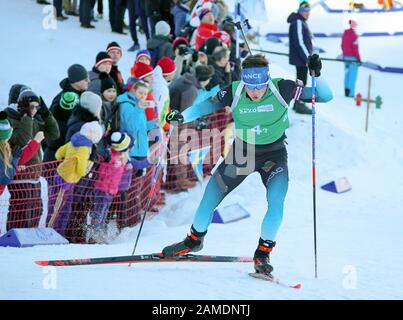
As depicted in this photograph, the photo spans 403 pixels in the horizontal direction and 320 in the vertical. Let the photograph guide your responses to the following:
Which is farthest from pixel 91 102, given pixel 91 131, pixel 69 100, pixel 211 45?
pixel 211 45

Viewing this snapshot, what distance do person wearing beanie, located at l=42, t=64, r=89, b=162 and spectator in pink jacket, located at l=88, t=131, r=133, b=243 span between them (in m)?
0.50

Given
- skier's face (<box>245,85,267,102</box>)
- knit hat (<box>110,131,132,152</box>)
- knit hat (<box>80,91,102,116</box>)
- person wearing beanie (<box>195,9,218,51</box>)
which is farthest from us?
person wearing beanie (<box>195,9,218,51</box>)

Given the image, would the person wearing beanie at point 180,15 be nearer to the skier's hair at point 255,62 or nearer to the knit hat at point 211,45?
the knit hat at point 211,45

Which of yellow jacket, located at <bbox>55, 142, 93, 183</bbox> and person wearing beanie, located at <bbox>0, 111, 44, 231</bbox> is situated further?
yellow jacket, located at <bbox>55, 142, 93, 183</bbox>

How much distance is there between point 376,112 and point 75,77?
800 centimetres

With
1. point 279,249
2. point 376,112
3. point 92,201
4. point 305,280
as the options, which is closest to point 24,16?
point 376,112

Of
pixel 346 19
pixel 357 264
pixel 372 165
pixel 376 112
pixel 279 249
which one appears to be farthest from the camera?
pixel 346 19

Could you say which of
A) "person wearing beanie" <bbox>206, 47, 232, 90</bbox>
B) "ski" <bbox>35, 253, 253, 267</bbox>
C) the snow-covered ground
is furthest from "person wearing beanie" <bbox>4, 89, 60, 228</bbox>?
"person wearing beanie" <bbox>206, 47, 232, 90</bbox>

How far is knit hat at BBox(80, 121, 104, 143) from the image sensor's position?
7.66m

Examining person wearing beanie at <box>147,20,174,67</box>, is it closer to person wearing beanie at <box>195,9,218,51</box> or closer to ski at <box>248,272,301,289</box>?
person wearing beanie at <box>195,9,218,51</box>

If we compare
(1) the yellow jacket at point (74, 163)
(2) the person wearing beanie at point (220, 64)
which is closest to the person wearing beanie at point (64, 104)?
(1) the yellow jacket at point (74, 163)

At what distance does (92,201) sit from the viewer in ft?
26.6

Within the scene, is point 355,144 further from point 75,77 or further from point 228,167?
point 228,167

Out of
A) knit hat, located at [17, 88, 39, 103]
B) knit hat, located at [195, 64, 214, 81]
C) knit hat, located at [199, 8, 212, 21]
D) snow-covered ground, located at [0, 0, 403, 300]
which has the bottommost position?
snow-covered ground, located at [0, 0, 403, 300]
